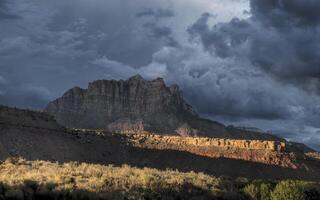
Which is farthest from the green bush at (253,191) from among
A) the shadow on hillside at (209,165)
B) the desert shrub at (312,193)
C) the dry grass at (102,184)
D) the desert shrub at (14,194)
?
the shadow on hillside at (209,165)

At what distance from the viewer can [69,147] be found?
107m

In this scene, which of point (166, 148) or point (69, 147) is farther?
point (166, 148)

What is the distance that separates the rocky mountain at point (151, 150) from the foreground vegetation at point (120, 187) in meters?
42.3

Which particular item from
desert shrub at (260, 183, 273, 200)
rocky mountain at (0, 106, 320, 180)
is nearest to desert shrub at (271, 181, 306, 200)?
desert shrub at (260, 183, 273, 200)

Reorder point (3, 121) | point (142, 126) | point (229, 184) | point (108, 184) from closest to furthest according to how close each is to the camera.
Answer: point (108, 184)
point (229, 184)
point (3, 121)
point (142, 126)

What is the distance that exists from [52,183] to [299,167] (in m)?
75.7

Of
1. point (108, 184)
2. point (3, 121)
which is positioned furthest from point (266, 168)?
point (108, 184)

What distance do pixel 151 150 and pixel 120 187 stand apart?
2981 inches

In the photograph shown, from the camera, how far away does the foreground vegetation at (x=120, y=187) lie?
121ft

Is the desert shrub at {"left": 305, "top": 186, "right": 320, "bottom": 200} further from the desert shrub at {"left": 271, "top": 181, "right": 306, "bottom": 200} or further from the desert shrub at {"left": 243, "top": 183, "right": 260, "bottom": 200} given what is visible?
the desert shrub at {"left": 243, "top": 183, "right": 260, "bottom": 200}

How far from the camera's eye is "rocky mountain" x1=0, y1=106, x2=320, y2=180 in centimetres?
9900

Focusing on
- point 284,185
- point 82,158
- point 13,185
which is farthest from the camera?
point 82,158

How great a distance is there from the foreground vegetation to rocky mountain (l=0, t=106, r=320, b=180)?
42.3 meters

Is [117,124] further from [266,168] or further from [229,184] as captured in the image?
[229,184]
